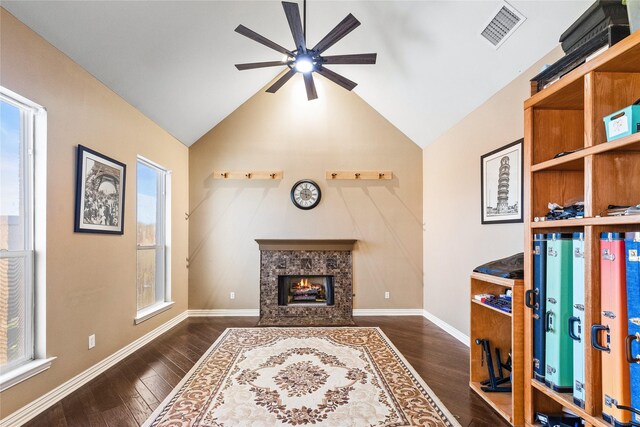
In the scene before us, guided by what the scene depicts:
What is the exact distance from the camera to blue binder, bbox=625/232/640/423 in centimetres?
129

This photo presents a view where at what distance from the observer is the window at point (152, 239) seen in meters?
3.90

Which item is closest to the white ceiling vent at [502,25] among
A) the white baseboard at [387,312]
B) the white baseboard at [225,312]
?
the white baseboard at [387,312]

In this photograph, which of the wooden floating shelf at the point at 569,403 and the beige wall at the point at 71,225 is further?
the beige wall at the point at 71,225

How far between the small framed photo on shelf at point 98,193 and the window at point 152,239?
1.88 feet

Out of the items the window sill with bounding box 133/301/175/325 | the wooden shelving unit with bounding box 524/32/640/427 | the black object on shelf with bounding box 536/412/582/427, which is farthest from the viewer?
the window sill with bounding box 133/301/175/325

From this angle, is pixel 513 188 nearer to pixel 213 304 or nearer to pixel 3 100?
pixel 3 100

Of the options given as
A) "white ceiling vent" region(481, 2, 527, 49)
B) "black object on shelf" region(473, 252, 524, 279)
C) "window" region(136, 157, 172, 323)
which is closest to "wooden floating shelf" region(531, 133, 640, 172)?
"black object on shelf" region(473, 252, 524, 279)

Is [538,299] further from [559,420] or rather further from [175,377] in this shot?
[175,377]

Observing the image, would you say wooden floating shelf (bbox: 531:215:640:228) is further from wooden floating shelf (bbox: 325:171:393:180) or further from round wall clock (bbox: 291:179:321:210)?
round wall clock (bbox: 291:179:321:210)

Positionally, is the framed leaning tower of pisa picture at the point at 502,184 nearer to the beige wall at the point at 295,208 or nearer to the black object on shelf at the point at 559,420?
the black object on shelf at the point at 559,420

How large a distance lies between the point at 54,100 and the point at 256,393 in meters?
2.81

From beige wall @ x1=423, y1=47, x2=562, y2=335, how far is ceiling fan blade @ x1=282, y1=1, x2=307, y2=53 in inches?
79.6

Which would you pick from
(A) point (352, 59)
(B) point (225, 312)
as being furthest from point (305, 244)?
(A) point (352, 59)

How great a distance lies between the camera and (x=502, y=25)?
2617 mm
